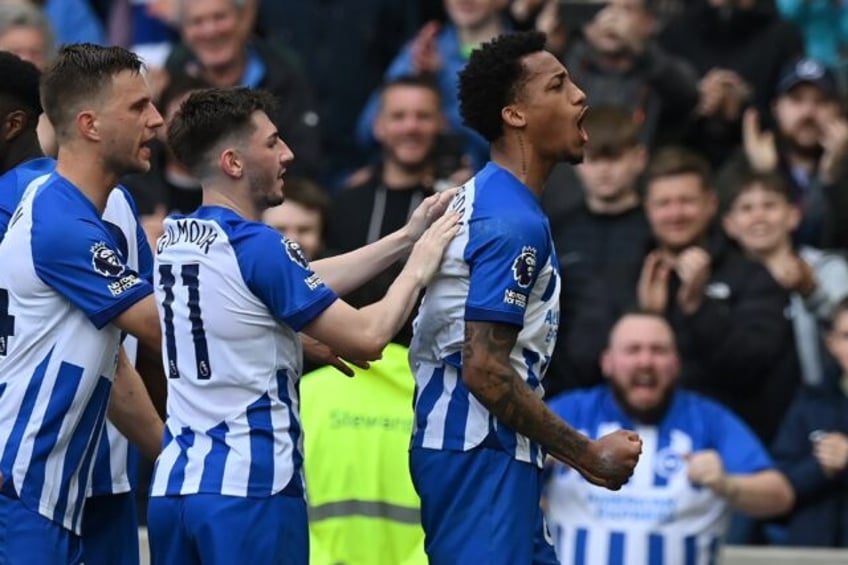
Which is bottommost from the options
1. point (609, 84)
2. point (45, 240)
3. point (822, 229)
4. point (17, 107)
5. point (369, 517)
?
point (369, 517)

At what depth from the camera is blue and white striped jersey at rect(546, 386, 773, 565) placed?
9.75 m

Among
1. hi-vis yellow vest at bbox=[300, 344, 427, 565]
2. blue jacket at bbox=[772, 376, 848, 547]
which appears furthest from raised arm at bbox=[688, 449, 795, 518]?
hi-vis yellow vest at bbox=[300, 344, 427, 565]

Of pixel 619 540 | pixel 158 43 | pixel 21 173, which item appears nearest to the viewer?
pixel 21 173

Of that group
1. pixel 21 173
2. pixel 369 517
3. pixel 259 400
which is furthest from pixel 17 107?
pixel 369 517

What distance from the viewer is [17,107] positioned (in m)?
6.96

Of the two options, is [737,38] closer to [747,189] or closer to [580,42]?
[580,42]

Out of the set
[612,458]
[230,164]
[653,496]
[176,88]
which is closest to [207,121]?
[230,164]

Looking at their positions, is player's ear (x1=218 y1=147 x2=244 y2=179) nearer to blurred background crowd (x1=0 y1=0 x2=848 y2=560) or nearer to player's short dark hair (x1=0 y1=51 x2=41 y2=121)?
player's short dark hair (x1=0 y1=51 x2=41 y2=121)

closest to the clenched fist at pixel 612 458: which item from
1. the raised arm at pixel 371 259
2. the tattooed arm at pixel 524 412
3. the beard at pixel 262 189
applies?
the tattooed arm at pixel 524 412

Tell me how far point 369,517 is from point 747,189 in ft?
13.3

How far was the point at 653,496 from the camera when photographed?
9.81m

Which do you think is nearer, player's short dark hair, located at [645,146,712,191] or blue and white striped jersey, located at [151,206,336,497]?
blue and white striped jersey, located at [151,206,336,497]

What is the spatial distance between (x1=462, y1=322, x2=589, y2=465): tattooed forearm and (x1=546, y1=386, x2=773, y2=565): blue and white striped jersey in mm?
3244

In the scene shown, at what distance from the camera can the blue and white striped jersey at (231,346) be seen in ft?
20.9
